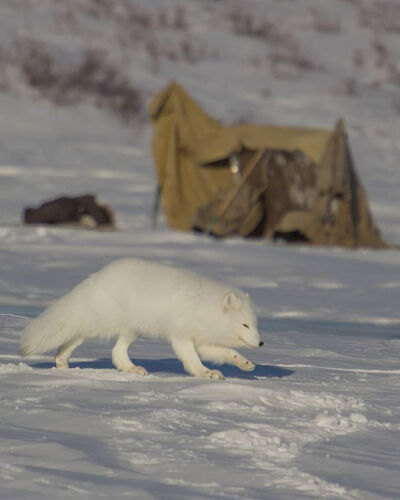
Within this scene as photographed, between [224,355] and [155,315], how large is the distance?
385 mm

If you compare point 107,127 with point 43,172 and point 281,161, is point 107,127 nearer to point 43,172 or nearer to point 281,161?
point 43,172

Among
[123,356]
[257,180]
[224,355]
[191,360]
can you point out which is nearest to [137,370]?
[123,356]

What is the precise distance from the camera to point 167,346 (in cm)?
614

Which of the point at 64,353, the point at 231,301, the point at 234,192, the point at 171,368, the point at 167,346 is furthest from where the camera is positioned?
the point at 234,192

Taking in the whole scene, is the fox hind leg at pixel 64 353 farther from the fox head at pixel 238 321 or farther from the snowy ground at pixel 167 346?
the fox head at pixel 238 321

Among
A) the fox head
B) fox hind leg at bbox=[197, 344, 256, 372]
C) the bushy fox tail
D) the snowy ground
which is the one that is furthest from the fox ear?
the bushy fox tail

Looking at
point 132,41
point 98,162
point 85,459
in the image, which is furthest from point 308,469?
point 132,41

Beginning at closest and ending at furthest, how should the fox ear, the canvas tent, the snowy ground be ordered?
the snowy ground
the fox ear
the canvas tent

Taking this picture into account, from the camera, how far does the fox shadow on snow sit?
16.1 feet

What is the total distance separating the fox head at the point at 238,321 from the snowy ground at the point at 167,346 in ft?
0.77

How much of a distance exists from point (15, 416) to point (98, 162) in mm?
16917

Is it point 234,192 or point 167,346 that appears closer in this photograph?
point 167,346

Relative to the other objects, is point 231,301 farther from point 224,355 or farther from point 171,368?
point 171,368

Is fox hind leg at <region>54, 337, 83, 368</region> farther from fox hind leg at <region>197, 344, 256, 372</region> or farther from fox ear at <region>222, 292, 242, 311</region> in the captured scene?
fox ear at <region>222, 292, 242, 311</region>
